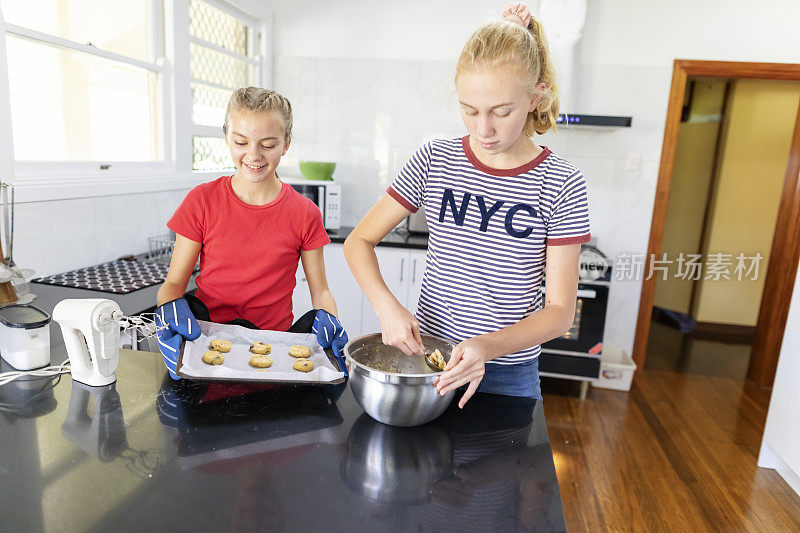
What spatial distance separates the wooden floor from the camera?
2.06 meters

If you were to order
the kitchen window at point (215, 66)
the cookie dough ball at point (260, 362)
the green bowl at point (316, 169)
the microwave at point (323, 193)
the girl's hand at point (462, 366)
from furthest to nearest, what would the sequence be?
1. the green bowl at point (316, 169)
2. the microwave at point (323, 193)
3. the kitchen window at point (215, 66)
4. the cookie dough ball at point (260, 362)
5. the girl's hand at point (462, 366)

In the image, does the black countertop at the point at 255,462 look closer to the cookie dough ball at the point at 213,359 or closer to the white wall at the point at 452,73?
the cookie dough ball at the point at 213,359

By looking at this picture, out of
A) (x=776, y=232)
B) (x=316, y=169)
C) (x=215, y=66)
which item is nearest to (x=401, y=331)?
(x=316, y=169)

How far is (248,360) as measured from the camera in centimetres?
108

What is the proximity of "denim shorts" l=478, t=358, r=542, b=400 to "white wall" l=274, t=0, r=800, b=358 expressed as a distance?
2237 millimetres

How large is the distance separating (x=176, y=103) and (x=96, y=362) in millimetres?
1994

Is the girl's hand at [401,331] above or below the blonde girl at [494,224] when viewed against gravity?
below

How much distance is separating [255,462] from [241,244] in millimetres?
617

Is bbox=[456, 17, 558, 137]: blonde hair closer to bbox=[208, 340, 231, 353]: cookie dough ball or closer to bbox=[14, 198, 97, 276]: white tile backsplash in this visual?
bbox=[208, 340, 231, 353]: cookie dough ball

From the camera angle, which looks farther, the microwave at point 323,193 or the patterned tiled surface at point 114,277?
the microwave at point 323,193

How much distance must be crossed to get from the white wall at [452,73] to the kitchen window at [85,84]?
1.07 metres

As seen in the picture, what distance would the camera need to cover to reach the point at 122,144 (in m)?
2.49

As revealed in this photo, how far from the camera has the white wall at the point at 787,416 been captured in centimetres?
226

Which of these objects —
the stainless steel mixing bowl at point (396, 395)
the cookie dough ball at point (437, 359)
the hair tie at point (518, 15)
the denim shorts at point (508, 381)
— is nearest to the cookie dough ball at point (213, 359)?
the stainless steel mixing bowl at point (396, 395)
